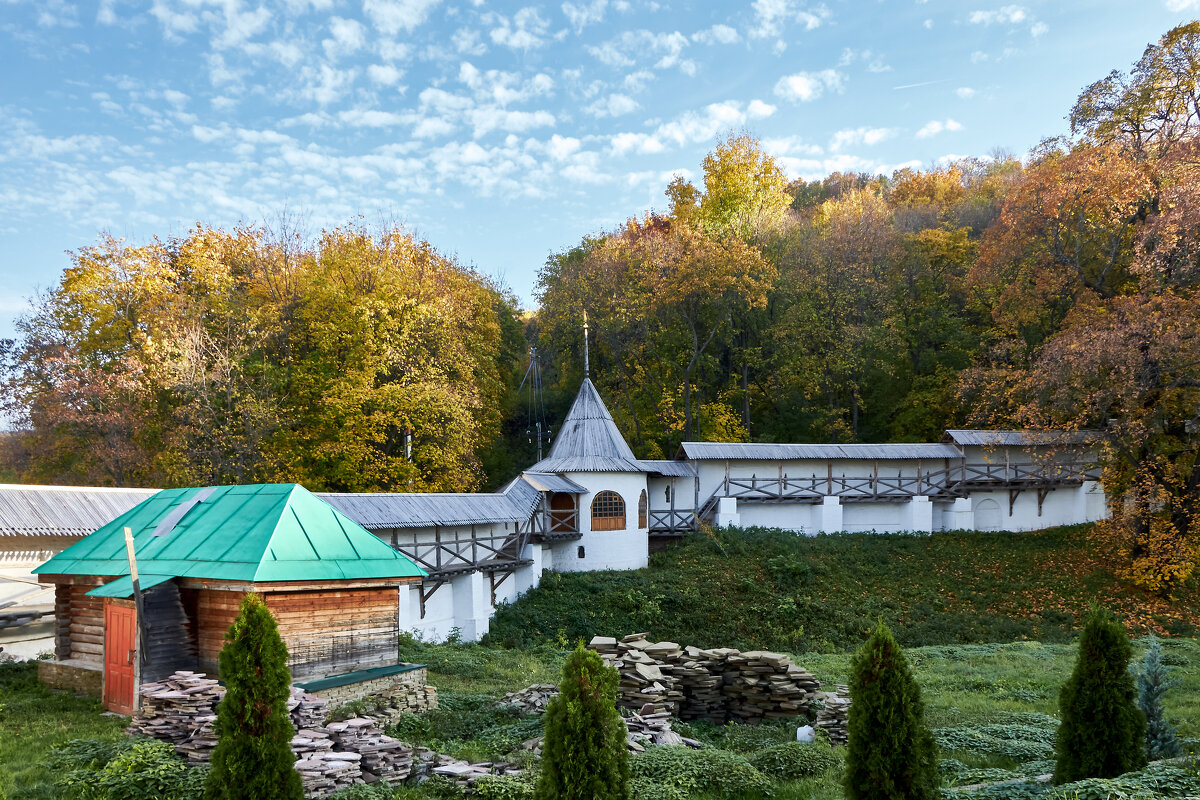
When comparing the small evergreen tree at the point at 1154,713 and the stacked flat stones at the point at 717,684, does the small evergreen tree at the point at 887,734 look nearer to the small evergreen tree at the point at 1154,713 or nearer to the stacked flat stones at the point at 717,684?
the small evergreen tree at the point at 1154,713

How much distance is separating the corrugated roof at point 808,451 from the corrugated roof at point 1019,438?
0.67 m

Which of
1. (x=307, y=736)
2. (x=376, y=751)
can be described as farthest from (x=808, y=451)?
(x=307, y=736)

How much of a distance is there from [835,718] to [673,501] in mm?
15748

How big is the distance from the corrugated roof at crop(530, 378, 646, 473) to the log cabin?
1162 cm

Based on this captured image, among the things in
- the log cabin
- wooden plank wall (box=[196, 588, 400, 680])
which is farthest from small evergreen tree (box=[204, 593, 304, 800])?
wooden plank wall (box=[196, 588, 400, 680])

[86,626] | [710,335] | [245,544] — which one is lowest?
[86,626]

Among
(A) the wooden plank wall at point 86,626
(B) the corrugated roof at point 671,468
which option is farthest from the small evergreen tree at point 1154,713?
(B) the corrugated roof at point 671,468

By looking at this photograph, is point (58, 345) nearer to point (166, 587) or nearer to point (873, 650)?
point (166, 587)

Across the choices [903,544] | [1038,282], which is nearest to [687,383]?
[903,544]

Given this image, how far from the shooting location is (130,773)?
26.1 feet

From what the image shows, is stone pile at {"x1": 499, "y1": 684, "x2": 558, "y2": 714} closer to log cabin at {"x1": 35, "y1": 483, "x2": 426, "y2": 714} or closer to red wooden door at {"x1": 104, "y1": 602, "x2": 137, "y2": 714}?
log cabin at {"x1": 35, "y1": 483, "x2": 426, "y2": 714}

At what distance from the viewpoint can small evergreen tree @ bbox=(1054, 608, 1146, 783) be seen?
296 inches

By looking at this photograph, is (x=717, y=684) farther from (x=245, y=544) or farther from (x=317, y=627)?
(x=245, y=544)

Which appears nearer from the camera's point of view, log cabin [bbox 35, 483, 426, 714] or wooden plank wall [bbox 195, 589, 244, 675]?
log cabin [bbox 35, 483, 426, 714]
